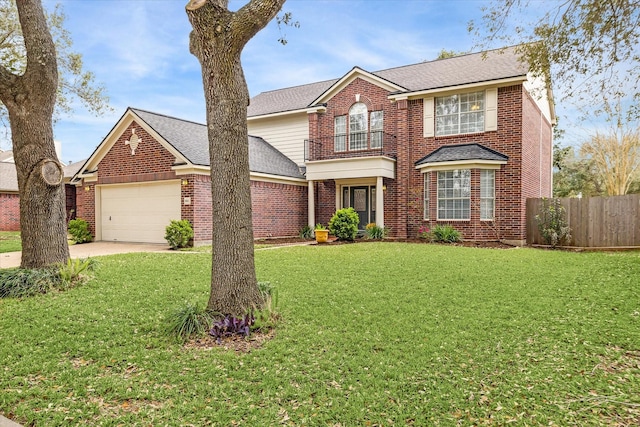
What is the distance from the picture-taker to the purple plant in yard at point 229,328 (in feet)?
14.7

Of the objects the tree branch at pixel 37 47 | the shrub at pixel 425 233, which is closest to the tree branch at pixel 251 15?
the tree branch at pixel 37 47

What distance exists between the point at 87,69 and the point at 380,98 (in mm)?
10807

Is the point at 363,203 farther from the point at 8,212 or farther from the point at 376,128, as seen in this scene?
the point at 8,212

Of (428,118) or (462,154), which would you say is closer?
(462,154)

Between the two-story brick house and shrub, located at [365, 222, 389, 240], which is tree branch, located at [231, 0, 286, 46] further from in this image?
shrub, located at [365, 222, 389, 240]

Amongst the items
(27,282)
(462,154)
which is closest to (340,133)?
(462,154)

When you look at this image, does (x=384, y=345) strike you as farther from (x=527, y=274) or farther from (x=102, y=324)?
(x=527, y=274)

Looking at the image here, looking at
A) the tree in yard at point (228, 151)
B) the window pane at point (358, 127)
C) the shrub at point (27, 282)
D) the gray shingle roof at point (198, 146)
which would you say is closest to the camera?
the tree in yard at point (228, 151)

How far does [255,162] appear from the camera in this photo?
1616cm

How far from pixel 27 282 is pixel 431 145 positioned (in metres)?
13.5

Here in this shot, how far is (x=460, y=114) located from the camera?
15203mm

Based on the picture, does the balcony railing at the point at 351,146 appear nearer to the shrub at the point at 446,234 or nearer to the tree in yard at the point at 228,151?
the shrub at the point at 446,234

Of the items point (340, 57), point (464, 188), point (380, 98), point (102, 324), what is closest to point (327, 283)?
point (102, 324)

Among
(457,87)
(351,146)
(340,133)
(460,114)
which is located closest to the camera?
(457,87)
